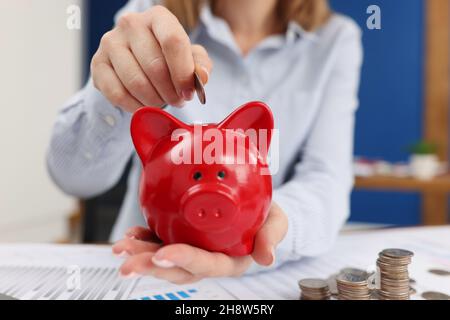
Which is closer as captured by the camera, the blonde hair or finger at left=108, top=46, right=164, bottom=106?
finger at left=108, top=46, right=164, bottom=106

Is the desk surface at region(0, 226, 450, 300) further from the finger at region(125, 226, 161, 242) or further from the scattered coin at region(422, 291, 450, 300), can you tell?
the finger at region(125, 226, 161, 242)

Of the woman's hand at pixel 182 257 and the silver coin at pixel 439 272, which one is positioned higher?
the woman's hand at pixel 182 257

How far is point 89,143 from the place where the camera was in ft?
1.37

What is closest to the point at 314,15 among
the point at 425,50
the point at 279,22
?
the point at 279,22

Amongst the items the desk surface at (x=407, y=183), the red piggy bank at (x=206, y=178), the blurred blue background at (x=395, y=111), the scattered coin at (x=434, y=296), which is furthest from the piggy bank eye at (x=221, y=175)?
the blurred blue background at (x=395, y=111)

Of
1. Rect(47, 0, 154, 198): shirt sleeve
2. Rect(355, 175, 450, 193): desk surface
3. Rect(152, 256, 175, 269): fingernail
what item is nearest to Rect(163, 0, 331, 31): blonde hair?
Rect(47, 0, 154, 198): shirt sleeve

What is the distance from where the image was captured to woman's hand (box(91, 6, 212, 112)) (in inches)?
10.4

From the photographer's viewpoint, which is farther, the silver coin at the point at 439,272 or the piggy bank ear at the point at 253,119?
the silver coin at the point at 439,272

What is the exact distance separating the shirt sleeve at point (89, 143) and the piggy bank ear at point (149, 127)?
7 centimetres

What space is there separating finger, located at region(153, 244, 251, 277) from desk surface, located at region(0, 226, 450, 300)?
13cm

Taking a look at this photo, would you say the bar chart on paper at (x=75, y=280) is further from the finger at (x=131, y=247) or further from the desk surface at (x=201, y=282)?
the finger at (x=131, y=247)

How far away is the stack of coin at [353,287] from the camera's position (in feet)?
1.22

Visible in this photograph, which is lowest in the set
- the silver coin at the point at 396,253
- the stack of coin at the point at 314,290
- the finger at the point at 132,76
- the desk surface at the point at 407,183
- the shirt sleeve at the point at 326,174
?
the desk surface at the point at 407,183
